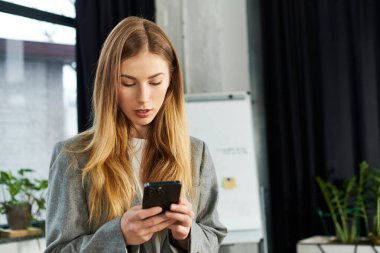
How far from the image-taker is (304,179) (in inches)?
162

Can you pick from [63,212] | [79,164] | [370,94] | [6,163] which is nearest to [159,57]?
[79,164]

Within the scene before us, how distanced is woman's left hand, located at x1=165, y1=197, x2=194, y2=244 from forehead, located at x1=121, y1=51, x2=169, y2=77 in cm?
33

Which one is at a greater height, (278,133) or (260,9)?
(260,9)

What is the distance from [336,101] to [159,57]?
2863mm

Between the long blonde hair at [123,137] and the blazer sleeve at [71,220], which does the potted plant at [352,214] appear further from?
the blazer sleeve at [71,220]

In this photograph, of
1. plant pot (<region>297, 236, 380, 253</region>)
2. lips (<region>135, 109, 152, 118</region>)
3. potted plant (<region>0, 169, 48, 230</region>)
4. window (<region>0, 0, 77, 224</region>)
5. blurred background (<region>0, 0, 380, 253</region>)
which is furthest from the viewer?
blurred background (<region>0, 0, 380, 253</region>)

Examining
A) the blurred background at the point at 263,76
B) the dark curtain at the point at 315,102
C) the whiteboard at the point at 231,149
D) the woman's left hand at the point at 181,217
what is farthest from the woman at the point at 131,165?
the dark curtain at the point at 315,102

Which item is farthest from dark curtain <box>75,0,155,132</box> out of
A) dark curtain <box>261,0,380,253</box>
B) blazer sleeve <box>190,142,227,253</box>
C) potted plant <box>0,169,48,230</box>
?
blazer sleeve <box>190,142,227,253</box>

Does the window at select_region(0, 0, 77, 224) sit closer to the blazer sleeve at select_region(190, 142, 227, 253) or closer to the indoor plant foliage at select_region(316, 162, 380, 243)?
the indoor plant foliage at select_region(316, 162, 380, 243)

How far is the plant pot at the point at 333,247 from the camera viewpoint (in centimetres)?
360

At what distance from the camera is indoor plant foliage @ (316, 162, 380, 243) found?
3785 mm

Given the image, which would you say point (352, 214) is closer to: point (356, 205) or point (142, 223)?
point (356, 205)

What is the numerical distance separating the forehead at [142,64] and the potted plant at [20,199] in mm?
2260

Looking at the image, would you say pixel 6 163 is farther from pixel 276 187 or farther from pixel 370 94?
pixel 370 94
